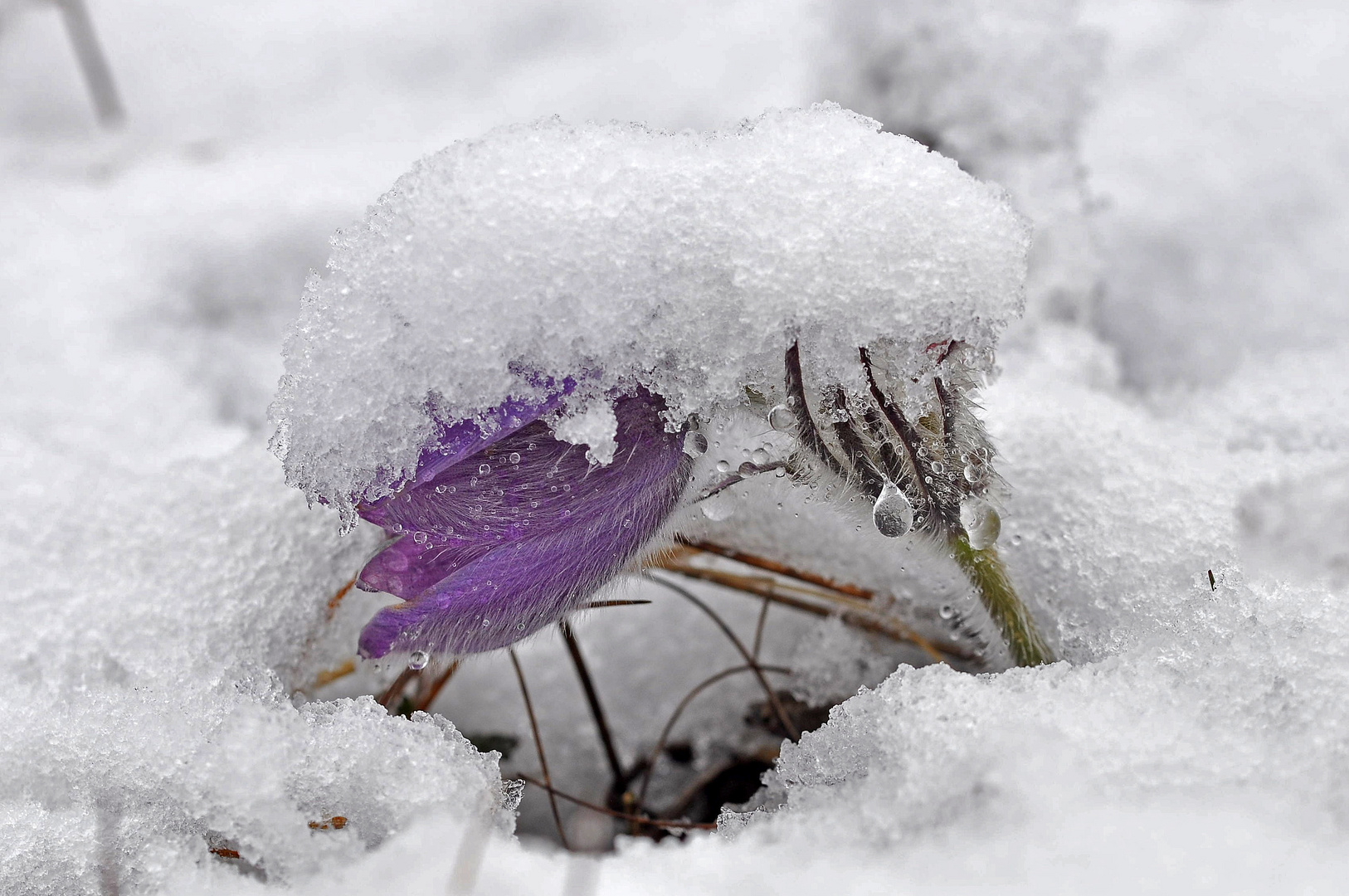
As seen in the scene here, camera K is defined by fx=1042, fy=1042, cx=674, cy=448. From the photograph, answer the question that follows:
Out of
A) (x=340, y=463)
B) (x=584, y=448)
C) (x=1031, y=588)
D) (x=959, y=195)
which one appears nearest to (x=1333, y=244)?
(x=1031, y=588)

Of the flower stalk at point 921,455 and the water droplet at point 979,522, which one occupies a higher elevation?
the flower stalk at point 921,455

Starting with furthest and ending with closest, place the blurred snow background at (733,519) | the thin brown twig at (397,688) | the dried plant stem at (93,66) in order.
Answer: the dried plant stem at (93,66) < the thin brown twig at (397,688) < the blurred snow background at (733,519)

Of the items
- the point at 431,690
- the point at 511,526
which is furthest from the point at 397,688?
the point at 511,526

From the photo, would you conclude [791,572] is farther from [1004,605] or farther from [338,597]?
[338,597]

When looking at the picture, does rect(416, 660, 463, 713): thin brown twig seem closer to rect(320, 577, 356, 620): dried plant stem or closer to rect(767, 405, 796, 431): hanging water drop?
rect(320, 577, 356, 620): dried plant stem

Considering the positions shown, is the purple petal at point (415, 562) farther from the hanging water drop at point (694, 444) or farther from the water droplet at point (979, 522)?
the water droplet at point (979, 522)

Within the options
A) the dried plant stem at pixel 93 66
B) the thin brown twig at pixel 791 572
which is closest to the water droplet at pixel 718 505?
the thin brown twig at pixel 791 572

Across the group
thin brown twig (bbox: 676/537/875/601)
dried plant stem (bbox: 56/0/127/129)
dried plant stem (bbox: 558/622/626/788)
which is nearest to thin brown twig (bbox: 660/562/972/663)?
thin brown twig (bbox: 676/537/875/601)
